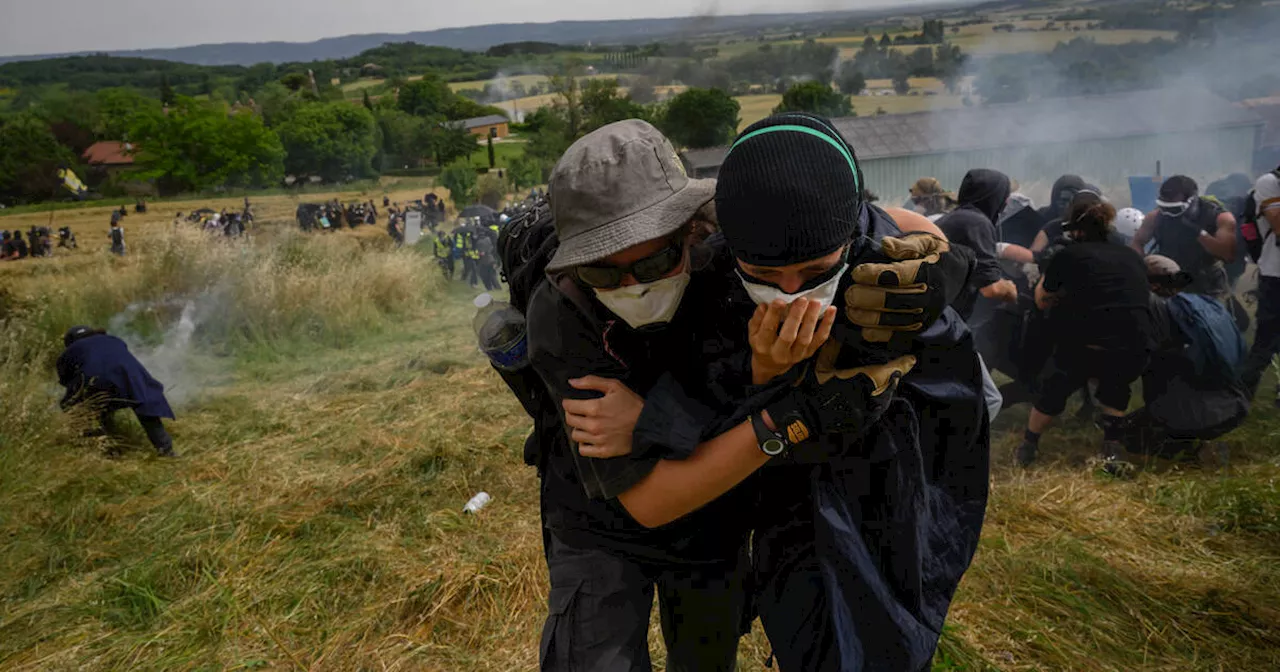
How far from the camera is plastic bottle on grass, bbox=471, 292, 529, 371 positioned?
1692 millimetres

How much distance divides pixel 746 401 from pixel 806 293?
0.27 metres

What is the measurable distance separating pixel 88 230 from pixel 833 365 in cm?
2197

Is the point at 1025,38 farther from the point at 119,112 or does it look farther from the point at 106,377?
the point at 119,112

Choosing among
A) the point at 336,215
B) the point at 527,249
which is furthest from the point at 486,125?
the point at 527,249

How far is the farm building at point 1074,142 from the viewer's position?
20.6 metres

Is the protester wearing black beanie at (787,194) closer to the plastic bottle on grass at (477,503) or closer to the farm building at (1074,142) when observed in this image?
the plastic bottle on grass at (477,503)

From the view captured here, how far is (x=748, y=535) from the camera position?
184cm

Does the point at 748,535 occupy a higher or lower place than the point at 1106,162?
higher

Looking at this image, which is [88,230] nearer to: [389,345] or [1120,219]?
[389,345]

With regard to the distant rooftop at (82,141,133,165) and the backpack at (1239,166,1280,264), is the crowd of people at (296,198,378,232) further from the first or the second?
the backpack at (1239,166,1280,264)

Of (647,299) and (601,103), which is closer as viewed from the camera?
(647,299)

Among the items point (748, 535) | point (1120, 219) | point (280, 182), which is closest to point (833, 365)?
point (748, 535)

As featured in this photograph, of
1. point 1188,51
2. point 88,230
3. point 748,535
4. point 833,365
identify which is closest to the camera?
point 833,365

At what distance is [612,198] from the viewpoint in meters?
1.37
